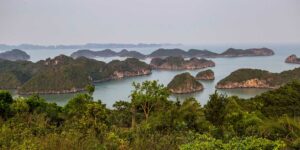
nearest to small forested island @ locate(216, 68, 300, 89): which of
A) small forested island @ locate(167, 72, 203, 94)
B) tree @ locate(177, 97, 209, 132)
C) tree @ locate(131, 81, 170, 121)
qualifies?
small forested island @ locate(167, 72, 203, 94)

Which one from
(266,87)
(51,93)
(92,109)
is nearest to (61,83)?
(51,93)

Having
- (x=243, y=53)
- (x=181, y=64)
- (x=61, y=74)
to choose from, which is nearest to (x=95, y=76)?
(x=61, y=74)

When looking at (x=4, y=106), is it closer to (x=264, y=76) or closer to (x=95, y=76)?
(x=264, y=76)

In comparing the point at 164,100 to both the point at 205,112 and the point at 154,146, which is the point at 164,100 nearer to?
the point at 205,112

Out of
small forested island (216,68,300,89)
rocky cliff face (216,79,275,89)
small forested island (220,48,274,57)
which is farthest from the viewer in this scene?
small forested island (220,48,274,57)

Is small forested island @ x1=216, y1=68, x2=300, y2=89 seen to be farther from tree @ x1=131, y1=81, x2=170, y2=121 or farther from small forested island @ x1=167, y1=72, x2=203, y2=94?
tree @ x1=131, y1=81, x2=170, y2=121

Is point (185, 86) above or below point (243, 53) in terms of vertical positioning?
below
